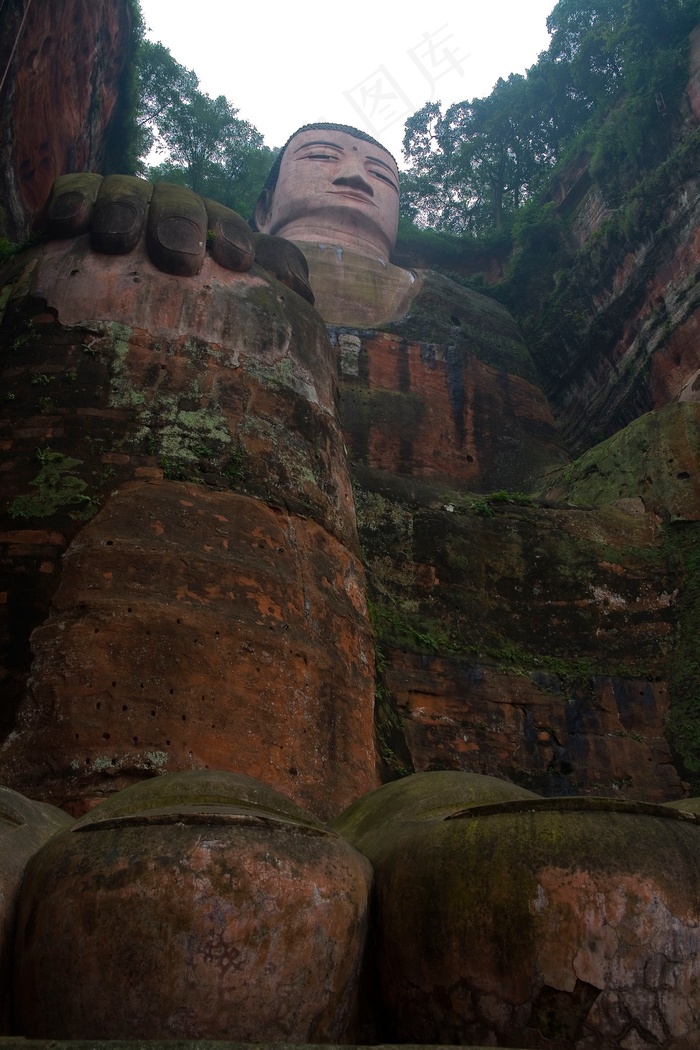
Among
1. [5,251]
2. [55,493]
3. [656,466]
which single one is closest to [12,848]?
[55,493]

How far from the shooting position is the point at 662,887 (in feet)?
7.76

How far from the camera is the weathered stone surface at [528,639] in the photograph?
7715 mm

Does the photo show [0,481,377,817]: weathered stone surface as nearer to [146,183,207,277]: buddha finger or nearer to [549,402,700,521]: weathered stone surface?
[146,183,207,277]: buddha finger

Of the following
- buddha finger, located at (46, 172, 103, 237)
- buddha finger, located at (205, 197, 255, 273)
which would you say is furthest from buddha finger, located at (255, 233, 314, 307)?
buddha finger, located at (46, 172, 103, 237)

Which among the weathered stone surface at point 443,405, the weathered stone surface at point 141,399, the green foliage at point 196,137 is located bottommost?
the weathered stone surface at point 141,399

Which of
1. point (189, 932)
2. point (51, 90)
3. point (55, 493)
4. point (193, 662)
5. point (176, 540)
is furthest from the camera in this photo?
point (51, 90)

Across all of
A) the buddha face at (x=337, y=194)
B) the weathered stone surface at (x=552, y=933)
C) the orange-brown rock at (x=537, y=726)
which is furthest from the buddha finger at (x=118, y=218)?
the buddha face at (x=337, y=194)

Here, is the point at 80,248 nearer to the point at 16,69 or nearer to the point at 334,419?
the point at 334,419

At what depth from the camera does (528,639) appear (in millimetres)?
8773

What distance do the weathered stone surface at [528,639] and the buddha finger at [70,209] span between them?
11.9 feet

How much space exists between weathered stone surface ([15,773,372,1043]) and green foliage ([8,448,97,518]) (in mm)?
3429

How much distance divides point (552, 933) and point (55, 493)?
4.35 metres

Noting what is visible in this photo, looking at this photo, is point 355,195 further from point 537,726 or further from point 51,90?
point 537,726

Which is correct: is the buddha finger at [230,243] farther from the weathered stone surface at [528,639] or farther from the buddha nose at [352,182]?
the buddha nose at [352,182]
